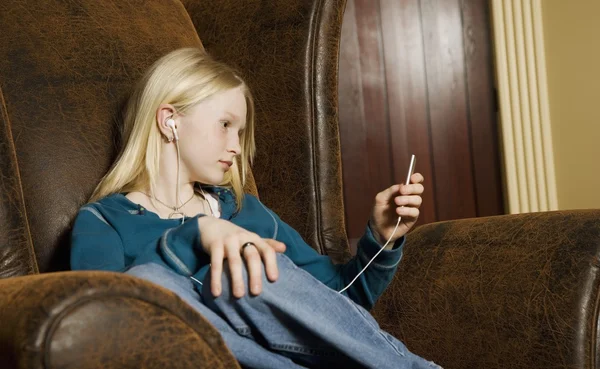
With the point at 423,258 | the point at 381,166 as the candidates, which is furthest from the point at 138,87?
the point at 381,166

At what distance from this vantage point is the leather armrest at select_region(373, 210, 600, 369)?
988mm

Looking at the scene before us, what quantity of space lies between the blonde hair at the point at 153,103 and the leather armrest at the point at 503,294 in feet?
1.39

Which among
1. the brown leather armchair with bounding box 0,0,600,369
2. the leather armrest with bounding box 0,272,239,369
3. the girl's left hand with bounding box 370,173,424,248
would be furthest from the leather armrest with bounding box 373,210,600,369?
the leather armrest with bounding box 0,272,239,369

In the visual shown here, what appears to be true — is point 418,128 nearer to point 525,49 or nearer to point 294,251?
point 525,49

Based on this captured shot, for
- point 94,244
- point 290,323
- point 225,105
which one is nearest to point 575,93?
point 225,105

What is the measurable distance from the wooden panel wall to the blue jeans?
74.5 inches

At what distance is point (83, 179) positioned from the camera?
48.0 inches

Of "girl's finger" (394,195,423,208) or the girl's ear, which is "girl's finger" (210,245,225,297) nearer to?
"girl's finger" (394,195,423,208)

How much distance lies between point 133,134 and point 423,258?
0.50 metres

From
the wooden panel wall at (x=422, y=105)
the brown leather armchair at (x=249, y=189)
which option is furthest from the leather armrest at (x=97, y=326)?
the wooden panel wall at (x=422, y=105)

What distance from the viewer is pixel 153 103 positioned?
1.24 metres

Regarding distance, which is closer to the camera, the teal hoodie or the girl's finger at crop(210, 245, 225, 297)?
the girl's finger at crop(210, 245, 225, 297)

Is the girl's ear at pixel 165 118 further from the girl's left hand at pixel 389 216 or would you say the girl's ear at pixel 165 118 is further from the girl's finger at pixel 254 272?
the girl's finger at pixel 254 272

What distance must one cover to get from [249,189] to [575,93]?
176 centimetres
